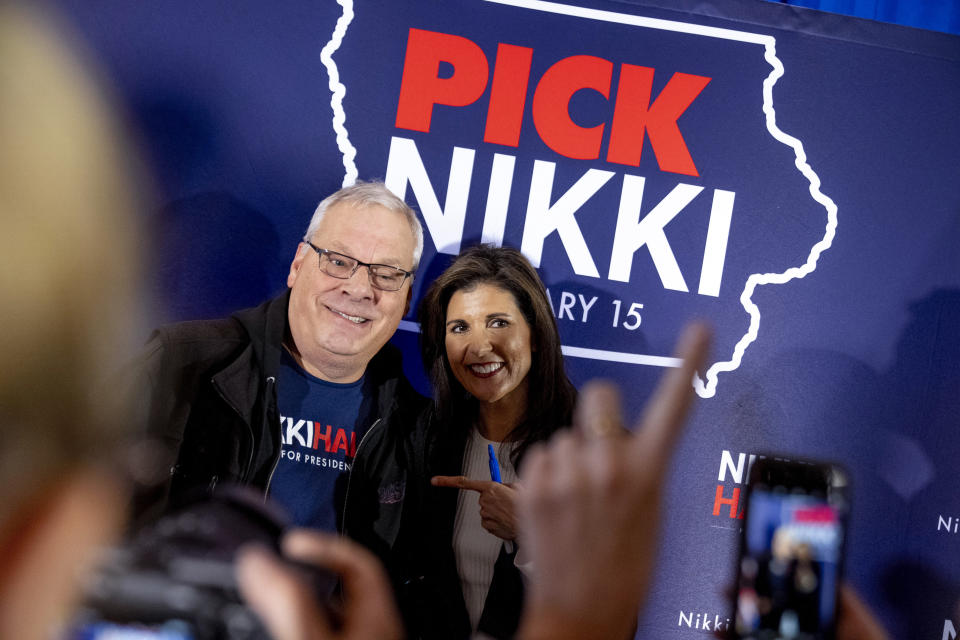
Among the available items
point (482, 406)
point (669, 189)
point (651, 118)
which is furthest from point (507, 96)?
point (482, 406)

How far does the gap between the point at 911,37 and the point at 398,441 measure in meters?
1.71

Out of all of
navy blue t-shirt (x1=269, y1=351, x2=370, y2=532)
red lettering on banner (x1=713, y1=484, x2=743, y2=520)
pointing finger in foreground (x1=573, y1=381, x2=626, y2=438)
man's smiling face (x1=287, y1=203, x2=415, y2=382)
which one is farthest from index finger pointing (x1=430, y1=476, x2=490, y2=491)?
pointing finger in foreground (x1=573, y1=381, x2=626, y2=438)

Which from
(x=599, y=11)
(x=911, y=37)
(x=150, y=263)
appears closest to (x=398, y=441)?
(x=150, y=263)

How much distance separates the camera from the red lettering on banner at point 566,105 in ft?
6.28

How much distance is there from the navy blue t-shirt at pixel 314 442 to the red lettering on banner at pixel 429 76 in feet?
2.26

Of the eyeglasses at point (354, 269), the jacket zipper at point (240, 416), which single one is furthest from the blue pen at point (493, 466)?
the jacket zipper at point (240, 416)

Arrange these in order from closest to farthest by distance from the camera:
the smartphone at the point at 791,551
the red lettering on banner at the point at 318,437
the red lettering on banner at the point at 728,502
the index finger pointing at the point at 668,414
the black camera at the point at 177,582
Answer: the index finger pointing at the point at 668,414 → the black camera at the point at 177,582 → the smartphone at the point at 791,551 → the red lettering on banner at the point at 318,437 → the red lettering on banner at the point at 728,502

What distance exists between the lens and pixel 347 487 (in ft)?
5.94

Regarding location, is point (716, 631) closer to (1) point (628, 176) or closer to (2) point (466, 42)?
(1) point (628, 176)

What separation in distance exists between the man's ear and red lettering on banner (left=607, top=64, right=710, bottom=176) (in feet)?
2.67

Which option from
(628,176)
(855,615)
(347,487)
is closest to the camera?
(855,615)

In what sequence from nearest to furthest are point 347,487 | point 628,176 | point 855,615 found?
point 855,615
point 347,487
point 628,176

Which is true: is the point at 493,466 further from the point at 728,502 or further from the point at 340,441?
the point at 728,502

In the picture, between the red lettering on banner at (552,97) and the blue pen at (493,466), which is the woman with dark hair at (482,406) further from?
the red lettering on banner at (552,97)
